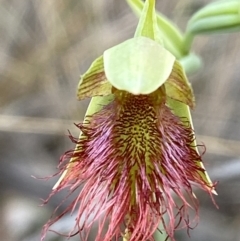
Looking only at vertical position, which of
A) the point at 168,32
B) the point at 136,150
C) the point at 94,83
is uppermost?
the point at 168,32

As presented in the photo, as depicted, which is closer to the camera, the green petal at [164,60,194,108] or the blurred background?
the green petal at [164,60,194,108]

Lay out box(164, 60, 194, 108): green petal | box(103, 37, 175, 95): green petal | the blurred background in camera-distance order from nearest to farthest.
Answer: box(103, 37, 175, 95): green petal < box(164, 60, 194, 108): green petal < the blurred background

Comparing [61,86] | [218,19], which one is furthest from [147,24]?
[61,86]

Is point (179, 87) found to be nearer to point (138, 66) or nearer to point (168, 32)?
point (138, 66)

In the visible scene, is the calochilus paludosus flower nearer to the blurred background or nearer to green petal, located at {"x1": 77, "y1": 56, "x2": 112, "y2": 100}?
green petal, located at {"x1": 77, "y1": 56, "x2": 112, "y2": 100}

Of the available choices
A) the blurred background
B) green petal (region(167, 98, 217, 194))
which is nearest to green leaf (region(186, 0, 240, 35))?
green petal (region(167, 98, 217, 194))

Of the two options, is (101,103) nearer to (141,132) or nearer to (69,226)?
(141,132)
